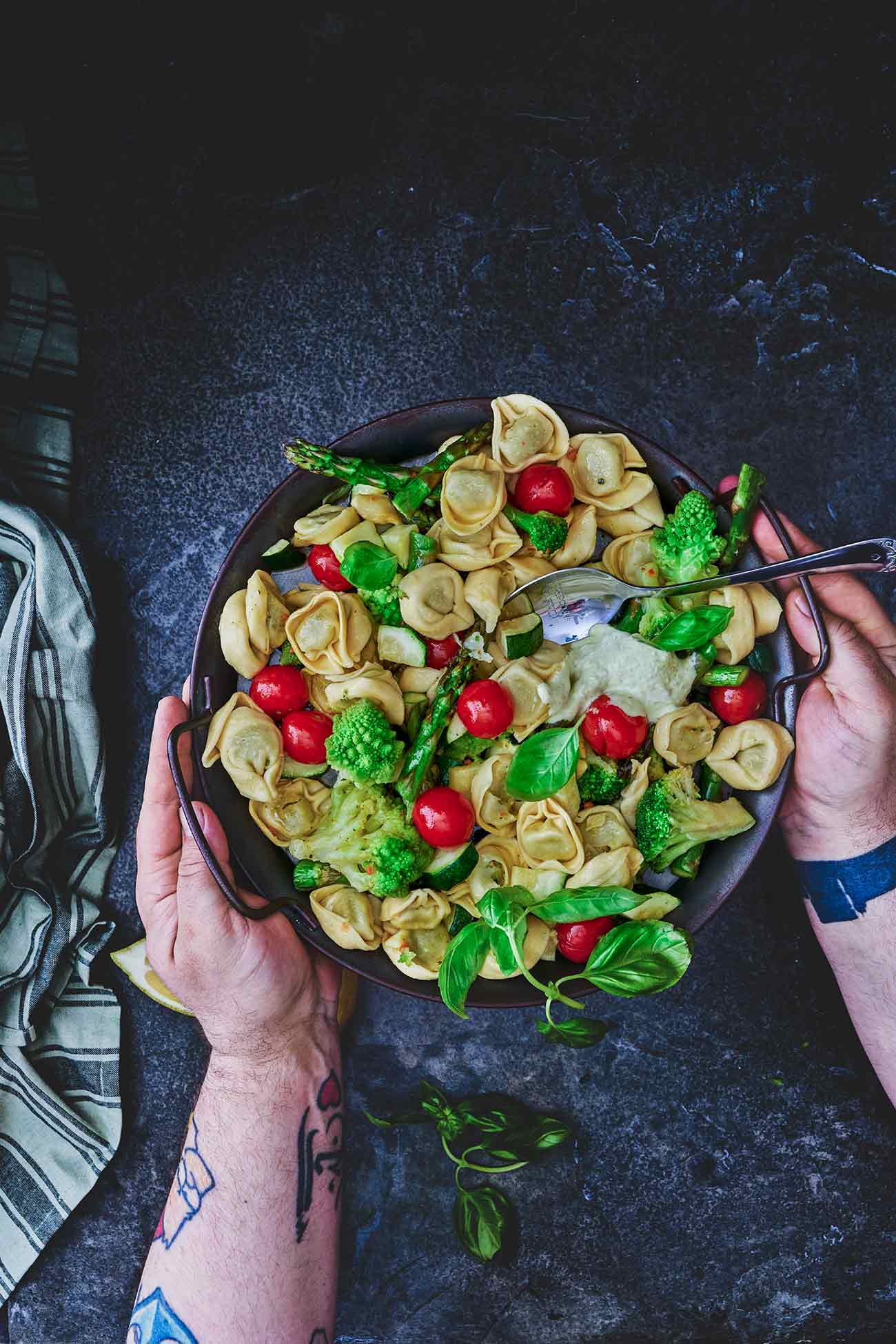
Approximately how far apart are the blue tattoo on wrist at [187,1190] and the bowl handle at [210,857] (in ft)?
3.66

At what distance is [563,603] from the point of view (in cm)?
260

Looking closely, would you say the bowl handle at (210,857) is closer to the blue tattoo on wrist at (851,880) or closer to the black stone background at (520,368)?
the black stone background at (520,368)

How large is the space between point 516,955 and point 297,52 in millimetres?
2896

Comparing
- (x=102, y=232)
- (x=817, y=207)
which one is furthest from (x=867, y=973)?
(x=102, y=232)

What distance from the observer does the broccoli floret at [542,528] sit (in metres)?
2.50

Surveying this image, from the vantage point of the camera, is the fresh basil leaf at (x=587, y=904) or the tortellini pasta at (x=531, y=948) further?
the tortellini pasta at (x=531, y=948)

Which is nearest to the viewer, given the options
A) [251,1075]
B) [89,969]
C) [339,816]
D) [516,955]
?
[516,955]

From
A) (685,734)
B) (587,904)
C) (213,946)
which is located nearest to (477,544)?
(685,734)

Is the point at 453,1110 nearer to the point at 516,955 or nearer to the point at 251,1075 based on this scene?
the point at 251,1075

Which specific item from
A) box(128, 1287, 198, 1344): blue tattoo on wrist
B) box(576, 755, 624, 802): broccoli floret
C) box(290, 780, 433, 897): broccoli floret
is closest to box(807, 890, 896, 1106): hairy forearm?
box(576, 755, 624, 802): broccoli floret

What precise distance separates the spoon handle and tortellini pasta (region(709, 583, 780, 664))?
0.18ft

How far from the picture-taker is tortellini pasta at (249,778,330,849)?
2.56m

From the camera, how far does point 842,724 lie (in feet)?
8.90

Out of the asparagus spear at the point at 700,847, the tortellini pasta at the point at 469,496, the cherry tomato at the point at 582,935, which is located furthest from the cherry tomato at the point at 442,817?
the tortellini pasta at the point at 469,496
